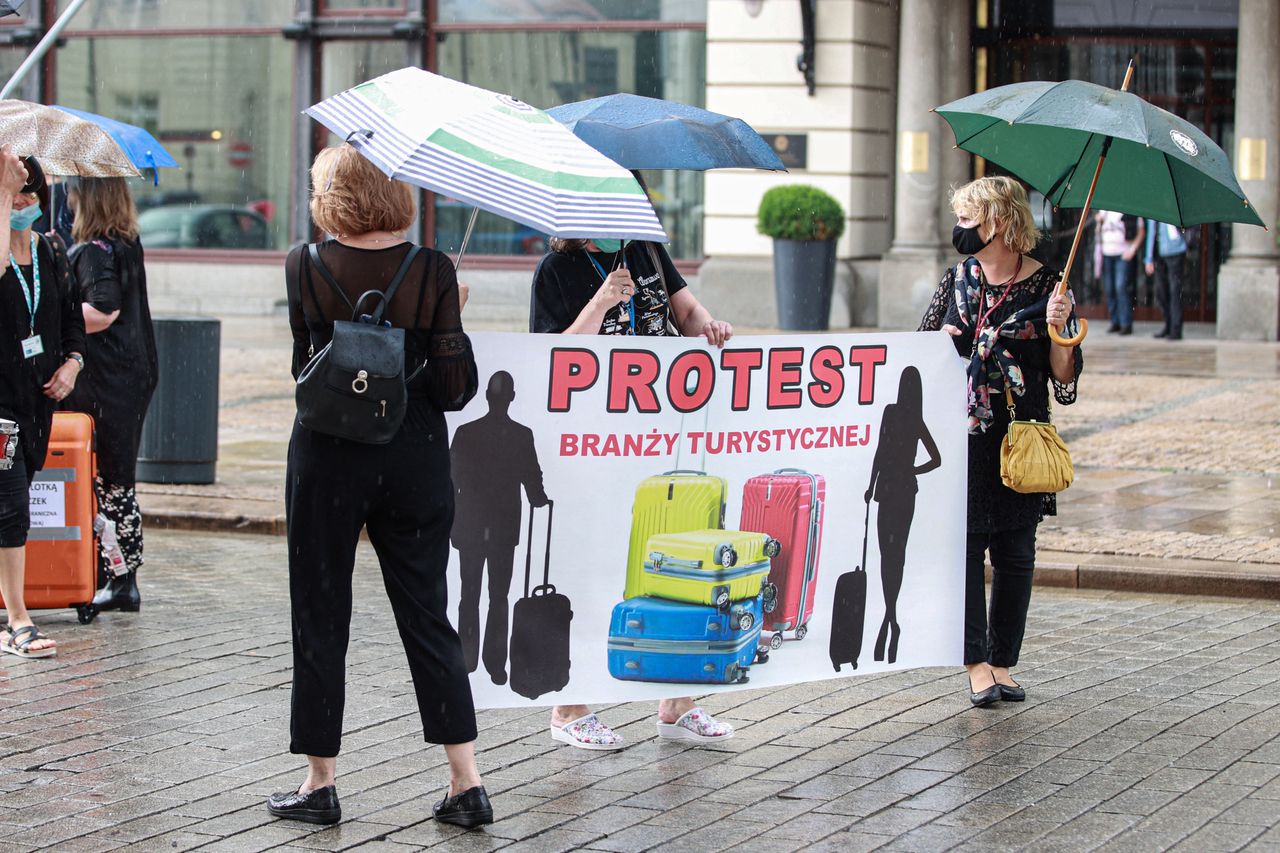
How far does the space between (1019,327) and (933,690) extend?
1.32 meters

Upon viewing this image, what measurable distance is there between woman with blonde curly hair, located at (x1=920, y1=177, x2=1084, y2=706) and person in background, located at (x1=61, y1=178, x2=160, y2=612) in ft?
10.8

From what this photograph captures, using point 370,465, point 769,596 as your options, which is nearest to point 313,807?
point 370,465

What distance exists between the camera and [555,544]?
534 cm

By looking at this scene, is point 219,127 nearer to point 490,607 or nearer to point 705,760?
point 490,607

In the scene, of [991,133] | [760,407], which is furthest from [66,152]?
[991,133]

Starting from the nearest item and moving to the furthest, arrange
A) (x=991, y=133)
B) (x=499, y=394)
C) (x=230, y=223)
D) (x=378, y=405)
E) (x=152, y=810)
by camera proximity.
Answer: (x=378, y=405)
(x=152, y=810)
(x=499, y=394)
(x=991, y=133)
(x=230, y=223)

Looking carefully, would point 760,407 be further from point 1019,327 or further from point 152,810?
point 152,810

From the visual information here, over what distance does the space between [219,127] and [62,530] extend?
1644cm

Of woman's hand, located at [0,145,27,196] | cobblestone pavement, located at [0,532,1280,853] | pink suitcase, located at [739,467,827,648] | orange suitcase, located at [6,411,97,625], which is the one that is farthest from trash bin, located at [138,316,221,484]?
pink suitcase, located at [739,467,827,648]

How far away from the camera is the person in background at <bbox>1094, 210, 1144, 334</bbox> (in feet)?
64.8

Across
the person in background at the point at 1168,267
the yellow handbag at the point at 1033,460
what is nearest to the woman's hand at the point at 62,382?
the yellow handbag at the point at 1033,460

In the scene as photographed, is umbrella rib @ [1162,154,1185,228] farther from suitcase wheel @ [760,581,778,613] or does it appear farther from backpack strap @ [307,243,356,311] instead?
backpack strap @ [307,243,356,311]

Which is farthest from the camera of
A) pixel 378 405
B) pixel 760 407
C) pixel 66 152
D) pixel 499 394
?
pixel 66 152

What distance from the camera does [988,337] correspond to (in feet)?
19.5
